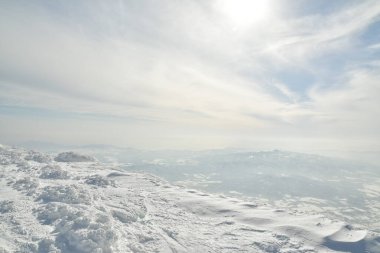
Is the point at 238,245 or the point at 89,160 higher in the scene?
the point at 89,160

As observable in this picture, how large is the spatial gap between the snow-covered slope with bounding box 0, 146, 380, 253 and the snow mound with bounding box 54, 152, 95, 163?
4479cm

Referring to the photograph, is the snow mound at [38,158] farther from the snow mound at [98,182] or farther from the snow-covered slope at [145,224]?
the snow mound at [98,182]

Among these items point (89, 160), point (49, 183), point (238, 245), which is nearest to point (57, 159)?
point (89, 160)

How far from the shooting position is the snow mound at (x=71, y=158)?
5123 inches

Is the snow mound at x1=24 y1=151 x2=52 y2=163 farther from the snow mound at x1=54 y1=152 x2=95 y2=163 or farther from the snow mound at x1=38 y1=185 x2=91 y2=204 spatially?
the snow mound at x1=38 y1=185 x2=91 y2=204

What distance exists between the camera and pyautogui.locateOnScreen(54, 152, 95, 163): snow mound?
130 metres

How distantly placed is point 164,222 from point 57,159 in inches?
3606

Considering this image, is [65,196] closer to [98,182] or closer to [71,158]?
[98,182]

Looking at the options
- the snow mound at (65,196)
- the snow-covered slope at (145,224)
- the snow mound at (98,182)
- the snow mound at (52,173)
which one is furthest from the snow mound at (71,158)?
the snow mound at (65,196)

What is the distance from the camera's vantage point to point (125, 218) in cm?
5850

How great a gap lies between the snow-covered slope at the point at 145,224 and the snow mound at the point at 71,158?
147ft

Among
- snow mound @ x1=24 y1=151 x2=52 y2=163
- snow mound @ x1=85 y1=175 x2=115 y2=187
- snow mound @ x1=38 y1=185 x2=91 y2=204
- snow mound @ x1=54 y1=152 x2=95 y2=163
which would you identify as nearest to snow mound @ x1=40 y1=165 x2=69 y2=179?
snow mound @ x1=85 y1=175 x2=115 y2=187

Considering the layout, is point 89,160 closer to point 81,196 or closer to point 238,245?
point 81,196

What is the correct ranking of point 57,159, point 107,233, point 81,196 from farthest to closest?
1. point 57,159
2. point 81,196
3. point 107,233
